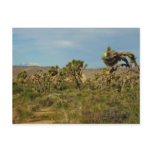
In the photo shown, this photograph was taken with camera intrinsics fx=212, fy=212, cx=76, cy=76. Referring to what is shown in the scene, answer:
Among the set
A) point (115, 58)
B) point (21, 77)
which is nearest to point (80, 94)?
point (115, 58)

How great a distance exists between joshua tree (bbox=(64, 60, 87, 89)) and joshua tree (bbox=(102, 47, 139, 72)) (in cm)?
62

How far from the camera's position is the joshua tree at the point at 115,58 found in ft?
18.6

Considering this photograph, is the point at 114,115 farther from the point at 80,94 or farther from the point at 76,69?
the point at 76,69

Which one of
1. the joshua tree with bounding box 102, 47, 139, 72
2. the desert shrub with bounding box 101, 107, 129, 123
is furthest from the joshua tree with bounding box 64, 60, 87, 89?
the desert shrub with bounding box 101, 107, 129, 123

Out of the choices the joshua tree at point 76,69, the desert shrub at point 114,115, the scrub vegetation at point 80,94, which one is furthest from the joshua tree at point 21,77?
the desert shrub at point 114,115

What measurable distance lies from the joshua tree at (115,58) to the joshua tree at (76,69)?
0.62 m

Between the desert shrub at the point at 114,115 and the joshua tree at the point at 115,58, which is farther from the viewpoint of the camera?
the joshua tree at the point at 115,58

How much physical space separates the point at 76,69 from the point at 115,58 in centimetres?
111

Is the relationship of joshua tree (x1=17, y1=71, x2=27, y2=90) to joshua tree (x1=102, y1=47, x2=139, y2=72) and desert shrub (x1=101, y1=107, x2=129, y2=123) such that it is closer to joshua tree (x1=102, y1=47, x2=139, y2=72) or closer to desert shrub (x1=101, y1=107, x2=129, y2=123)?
joshua tree (x1=102, y1=47, x2=139, y2=72)

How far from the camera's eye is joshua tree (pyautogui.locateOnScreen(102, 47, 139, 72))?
5.67 metres

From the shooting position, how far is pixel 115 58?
19.1 feet

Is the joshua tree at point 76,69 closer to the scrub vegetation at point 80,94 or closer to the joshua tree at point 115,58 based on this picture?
the scrub vegetation at point 80,94
